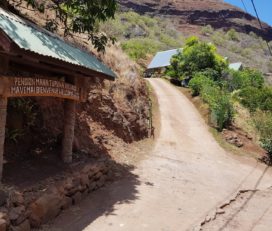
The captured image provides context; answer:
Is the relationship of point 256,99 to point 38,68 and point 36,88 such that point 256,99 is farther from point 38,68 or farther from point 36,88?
point 36,88

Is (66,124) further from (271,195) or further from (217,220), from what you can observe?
(271,195)

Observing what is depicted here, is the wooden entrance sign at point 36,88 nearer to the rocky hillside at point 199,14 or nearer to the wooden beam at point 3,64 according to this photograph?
the wooden beam at point 3,64

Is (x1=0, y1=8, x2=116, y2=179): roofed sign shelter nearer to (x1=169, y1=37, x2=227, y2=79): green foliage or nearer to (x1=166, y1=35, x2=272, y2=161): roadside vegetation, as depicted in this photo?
(x1=166, y1=35, x2=272, y2=161): roadside vegetation

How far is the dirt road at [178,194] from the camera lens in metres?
8.08

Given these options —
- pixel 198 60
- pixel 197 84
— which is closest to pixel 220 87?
pixel 197 84

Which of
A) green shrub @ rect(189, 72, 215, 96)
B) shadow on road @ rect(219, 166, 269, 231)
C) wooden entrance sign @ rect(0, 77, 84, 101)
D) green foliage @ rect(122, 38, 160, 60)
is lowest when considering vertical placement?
shadow on road @ rect(219, 166, 269, 231)

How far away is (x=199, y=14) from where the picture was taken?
117m

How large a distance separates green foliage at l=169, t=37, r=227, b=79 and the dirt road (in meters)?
15.2

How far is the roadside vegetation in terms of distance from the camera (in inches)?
801

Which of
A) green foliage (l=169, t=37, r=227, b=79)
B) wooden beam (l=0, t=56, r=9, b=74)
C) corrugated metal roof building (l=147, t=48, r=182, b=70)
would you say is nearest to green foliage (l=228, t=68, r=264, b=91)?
green foliage (l=169, t=37, r=227, b=79)

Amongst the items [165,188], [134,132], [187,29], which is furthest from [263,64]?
[165,188]

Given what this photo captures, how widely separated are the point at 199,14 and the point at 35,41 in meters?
115

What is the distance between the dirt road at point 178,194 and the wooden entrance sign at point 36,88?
2400mm

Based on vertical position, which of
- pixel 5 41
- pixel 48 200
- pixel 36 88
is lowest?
pixel 48 200
